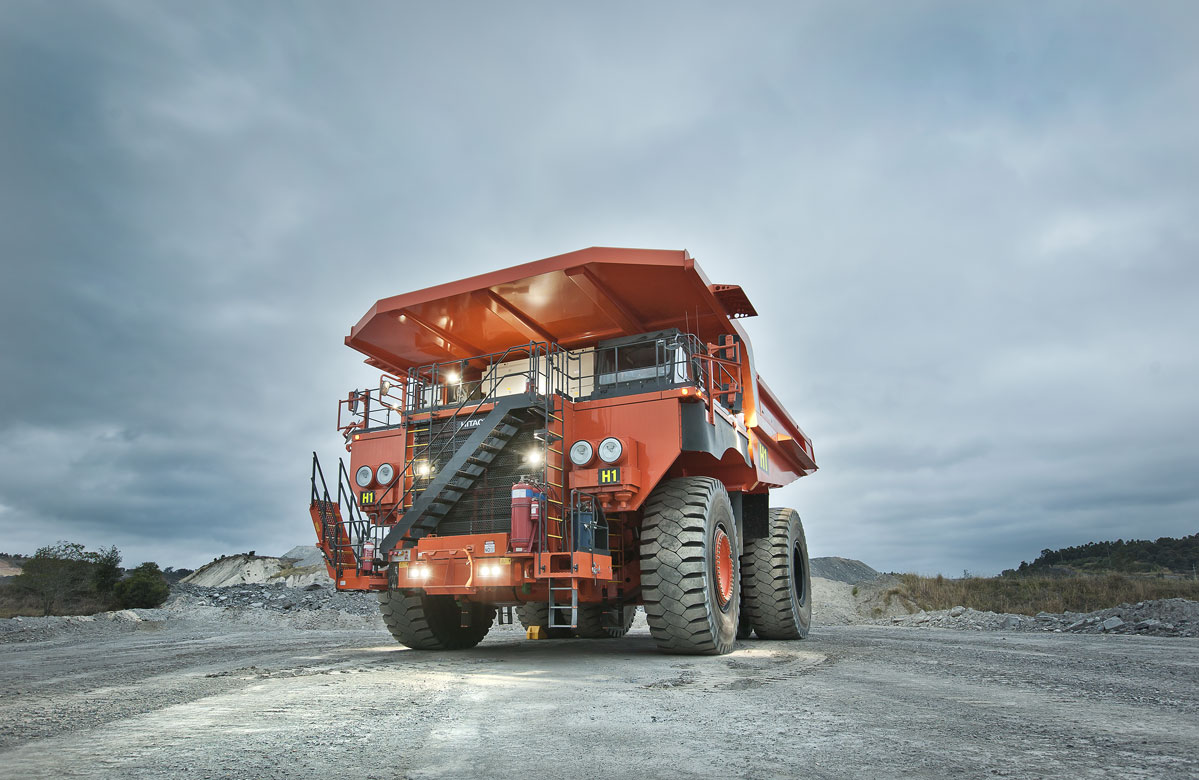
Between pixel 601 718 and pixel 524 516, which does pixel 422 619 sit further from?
pixel 601 718

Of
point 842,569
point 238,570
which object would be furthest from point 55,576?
point 842,569

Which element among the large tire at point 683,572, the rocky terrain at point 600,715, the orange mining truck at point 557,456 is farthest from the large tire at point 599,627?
the large tire at point 683,572

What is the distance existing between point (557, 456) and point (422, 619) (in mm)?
2937

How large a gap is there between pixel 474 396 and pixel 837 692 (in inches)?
270

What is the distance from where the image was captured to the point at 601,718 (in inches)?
178

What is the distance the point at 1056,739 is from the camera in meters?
3.94

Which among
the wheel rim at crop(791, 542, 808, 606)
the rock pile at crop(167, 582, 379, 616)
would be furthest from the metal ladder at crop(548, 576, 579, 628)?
the rock pile at crop(167, 582, 379, 616)

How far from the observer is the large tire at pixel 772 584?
12.4 meters

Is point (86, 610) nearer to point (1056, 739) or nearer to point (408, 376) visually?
point (408, 376)

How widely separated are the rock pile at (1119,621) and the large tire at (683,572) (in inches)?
452

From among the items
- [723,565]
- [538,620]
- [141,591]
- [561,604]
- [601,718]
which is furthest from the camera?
[141,591]

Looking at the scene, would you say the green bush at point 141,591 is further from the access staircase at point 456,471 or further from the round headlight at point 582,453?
the round headlight at point 582,453

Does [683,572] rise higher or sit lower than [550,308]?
lower

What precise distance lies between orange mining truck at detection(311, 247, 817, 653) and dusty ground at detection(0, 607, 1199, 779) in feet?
3.26
